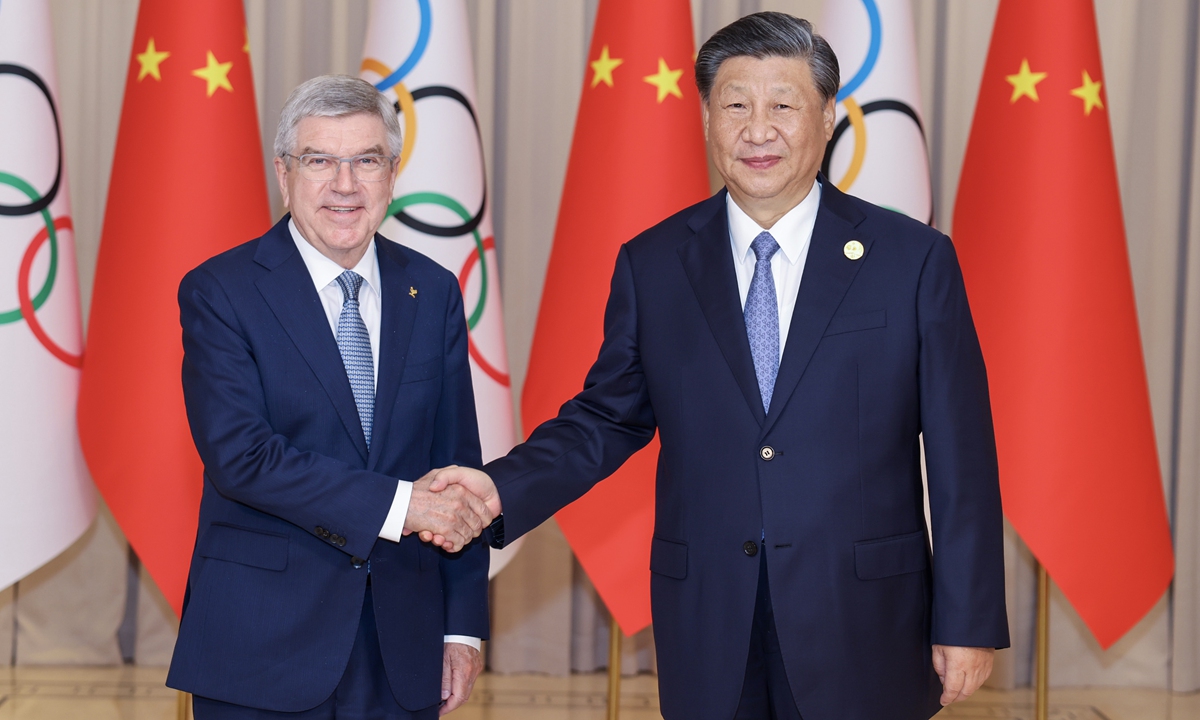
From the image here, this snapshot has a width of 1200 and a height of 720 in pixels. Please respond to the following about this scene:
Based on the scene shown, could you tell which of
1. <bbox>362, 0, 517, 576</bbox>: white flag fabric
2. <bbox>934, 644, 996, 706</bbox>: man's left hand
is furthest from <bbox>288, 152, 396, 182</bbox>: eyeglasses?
<bbox>362, 0, 517, 576</bbox>: white flag fabric

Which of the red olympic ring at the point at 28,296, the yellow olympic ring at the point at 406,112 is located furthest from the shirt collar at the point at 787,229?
the red olympic ring at the point at 28,296

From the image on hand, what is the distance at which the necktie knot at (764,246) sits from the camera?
1.94 m

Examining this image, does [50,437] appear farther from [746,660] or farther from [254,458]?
[746,660]

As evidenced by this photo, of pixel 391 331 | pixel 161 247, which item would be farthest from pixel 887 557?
pixel 161 247

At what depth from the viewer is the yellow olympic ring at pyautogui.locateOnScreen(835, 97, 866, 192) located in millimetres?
3281

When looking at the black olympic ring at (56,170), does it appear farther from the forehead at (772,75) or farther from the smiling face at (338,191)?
the forehead at (772,75)

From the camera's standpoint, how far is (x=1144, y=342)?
4.25 m

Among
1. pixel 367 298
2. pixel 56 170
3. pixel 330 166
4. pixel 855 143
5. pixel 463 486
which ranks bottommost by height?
pixel 463 486

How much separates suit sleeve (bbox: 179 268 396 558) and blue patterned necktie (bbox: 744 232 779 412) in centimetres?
64

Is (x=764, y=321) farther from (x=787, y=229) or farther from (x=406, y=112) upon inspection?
(x=406, y=112)

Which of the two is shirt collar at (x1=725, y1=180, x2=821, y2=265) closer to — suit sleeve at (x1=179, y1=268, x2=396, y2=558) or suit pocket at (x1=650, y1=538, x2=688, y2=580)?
suit pocket at (x1=650, y1=538, x2=688, y2=580)

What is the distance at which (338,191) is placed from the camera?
189 centimetres

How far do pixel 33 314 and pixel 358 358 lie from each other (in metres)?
1.72

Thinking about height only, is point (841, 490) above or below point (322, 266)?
below
